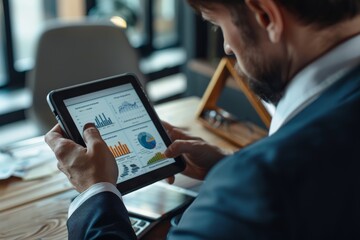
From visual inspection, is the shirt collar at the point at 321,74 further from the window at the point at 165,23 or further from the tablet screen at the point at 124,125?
the window at the point at 165,23

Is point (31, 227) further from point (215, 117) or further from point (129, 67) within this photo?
point (129, 67)

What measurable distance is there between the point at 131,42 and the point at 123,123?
4.63 feet

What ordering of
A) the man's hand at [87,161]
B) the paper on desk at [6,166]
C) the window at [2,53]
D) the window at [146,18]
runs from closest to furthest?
the man's hand at [87,161] → the paper on desk at [6,166] → the window at [2,53] → the window at [146,18]

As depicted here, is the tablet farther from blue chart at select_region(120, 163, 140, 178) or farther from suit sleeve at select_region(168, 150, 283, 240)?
suit sleeve at select_region(168, 150, 283, 240)

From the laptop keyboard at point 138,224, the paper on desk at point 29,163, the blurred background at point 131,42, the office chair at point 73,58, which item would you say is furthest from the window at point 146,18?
the laptop keyboard at point 138,224

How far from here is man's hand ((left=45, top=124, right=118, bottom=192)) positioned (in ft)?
3.67

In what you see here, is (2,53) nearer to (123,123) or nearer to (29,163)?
(29,163)

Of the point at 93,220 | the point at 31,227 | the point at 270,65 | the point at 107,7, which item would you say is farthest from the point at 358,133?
the point at 107,7

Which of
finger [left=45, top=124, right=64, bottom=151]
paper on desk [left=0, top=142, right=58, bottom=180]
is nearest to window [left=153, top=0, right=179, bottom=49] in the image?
paper on desk [left=0, top=142, right=58, bottom=180]

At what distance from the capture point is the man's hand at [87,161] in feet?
3.67

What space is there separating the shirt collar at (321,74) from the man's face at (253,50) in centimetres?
4

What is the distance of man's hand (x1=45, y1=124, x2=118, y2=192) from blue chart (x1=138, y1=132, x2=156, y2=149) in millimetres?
185

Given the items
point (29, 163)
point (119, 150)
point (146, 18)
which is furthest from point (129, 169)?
point (146, 18)

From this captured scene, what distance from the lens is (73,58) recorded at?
226cm
